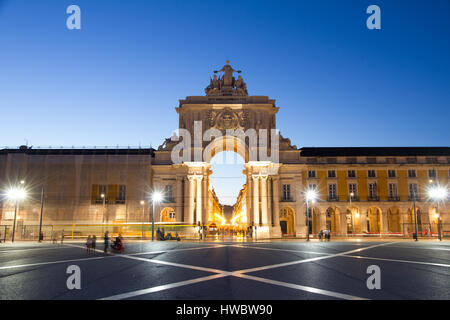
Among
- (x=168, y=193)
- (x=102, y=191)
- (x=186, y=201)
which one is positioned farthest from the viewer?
(x=168, y=193)

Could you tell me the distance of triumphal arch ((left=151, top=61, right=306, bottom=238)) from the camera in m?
49.4

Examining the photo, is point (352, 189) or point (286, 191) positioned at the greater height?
point (352, 189)

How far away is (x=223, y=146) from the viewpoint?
180 feet

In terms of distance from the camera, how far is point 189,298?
8398mm

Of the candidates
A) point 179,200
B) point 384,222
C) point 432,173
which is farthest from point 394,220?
point 179,200

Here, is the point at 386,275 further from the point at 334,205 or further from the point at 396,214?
the point at 396,214

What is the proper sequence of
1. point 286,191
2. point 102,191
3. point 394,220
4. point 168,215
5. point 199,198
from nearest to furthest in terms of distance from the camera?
point 199,198
point 102,191
point 286,191
point 168,215
point 394,220

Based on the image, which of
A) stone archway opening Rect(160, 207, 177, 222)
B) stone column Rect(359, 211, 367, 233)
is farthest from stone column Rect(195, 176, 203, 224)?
stone column Rect(359, 211, 367, 233)

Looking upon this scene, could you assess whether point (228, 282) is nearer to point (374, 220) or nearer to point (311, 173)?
point (311, 173)

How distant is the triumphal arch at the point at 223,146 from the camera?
162ft

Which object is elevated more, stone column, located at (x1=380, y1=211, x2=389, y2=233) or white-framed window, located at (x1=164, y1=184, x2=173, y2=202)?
white-framed window, located at (x1=164, y1=184, x2=173, y2=202)

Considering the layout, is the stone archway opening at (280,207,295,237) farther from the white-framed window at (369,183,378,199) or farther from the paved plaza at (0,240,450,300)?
the paved plaza at (0,240,450,300)

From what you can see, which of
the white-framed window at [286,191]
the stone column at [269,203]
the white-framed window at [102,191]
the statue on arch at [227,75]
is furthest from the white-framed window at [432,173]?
the white-framed window at [102,191]
